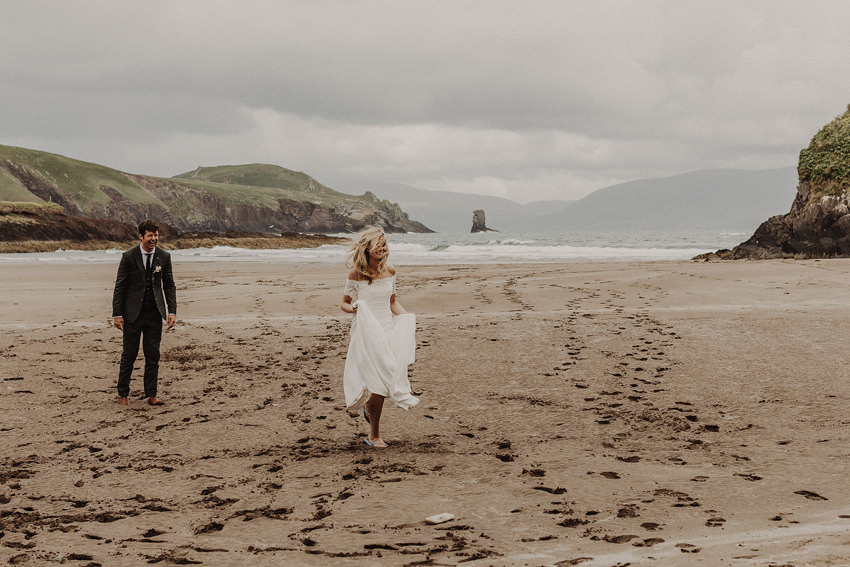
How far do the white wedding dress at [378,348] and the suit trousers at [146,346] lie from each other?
306 centimetres

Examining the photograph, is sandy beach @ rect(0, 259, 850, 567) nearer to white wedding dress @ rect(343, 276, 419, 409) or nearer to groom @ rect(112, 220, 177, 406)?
groom @ rect(112, 220, 177, 406)

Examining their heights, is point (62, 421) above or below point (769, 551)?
below

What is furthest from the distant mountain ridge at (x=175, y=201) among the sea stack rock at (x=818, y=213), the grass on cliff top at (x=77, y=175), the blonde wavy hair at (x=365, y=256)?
the blonde wavy hair at (x=365, y=256)

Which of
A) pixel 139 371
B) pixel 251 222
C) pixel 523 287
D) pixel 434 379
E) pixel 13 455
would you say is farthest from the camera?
pixel 251 222

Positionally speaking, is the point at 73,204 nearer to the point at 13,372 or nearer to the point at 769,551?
the point at 13,372

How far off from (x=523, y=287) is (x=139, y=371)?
11.5 m

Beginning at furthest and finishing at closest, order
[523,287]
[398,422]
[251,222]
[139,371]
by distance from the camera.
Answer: [251,222] < [523,287] < [139,371] < [398,422]

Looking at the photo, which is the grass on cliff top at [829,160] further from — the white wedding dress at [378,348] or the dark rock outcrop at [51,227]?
the dark rock outcrop at [51,227]

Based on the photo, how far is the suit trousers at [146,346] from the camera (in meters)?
7.35

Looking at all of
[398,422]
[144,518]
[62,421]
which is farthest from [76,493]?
[398,422]

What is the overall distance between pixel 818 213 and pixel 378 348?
2949 centimetres

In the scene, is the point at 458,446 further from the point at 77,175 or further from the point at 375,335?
the point at 77,175

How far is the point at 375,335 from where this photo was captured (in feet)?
18.0

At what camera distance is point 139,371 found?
348 inches
